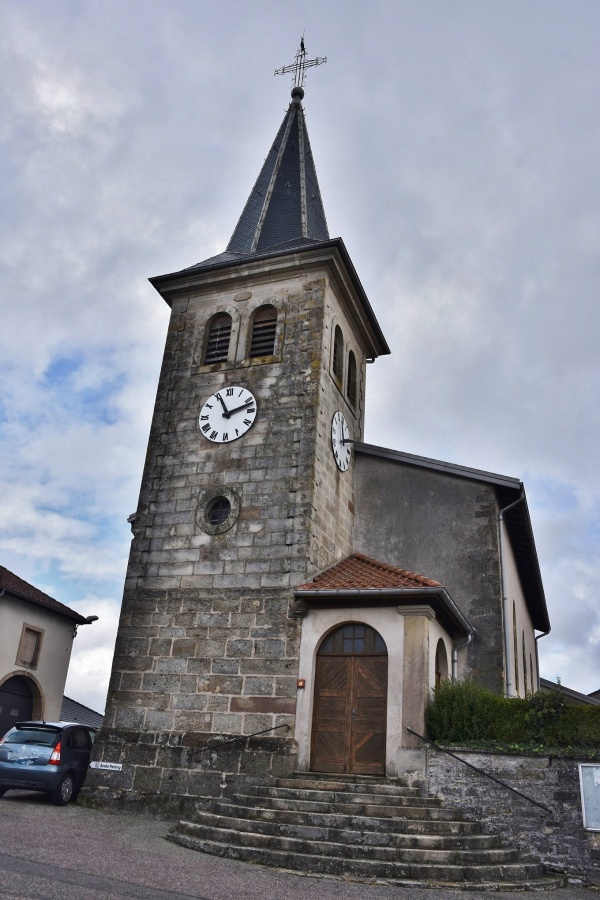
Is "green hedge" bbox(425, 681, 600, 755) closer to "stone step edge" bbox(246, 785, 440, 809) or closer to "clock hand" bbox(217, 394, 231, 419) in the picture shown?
"stone step edge" bbox(246, 785, 440, 809)

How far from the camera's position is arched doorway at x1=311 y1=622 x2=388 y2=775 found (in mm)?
11758

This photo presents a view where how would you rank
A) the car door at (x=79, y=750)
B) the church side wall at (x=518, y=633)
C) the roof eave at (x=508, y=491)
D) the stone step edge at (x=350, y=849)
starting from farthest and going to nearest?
the church side wall at (x=518, y=633) → the roof eave at (x=508, y=491) → the car door at (x=79, y=750) → the stone step edge at (x=350, y=849)

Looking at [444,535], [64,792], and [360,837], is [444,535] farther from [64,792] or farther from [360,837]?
[64,792]

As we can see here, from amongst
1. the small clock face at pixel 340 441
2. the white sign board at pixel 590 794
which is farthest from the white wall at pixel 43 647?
the white sign board at pixel 590 794

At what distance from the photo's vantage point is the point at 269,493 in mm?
13969

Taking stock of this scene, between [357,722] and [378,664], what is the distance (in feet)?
3.11

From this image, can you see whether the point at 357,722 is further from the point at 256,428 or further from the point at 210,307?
the point at 210,307

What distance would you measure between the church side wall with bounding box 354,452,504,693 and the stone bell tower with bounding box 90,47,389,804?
0.54 meters

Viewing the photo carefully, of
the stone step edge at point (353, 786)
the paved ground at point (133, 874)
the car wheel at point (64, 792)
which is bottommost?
the paved ground at point (133, 874)

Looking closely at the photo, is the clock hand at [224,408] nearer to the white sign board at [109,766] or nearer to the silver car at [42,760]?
the silver car at [42,760]

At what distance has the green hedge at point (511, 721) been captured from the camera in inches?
403

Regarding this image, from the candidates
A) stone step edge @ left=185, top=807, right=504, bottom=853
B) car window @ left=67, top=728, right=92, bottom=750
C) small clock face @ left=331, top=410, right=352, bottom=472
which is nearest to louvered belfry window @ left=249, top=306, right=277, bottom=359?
small clock face @ left=331, top=410, right=352, bottom=472

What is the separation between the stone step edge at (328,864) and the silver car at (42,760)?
386 centimetres

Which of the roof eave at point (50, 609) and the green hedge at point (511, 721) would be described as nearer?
the green hedge at point (511, 721)
